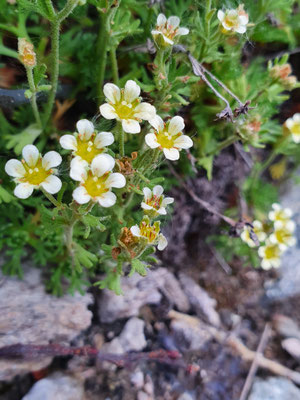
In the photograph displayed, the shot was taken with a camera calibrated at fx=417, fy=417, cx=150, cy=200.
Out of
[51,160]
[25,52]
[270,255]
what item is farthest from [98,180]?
[270,255]

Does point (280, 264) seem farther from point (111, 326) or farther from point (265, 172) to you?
point (111, 326)

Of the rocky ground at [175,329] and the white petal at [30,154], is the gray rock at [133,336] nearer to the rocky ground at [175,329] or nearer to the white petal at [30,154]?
the rocky ground at [175,329]

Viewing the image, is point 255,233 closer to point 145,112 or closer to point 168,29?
point 145,112

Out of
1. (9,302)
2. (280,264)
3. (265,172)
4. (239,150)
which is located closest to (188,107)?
(239,150)

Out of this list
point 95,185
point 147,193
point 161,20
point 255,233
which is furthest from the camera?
point 255,233

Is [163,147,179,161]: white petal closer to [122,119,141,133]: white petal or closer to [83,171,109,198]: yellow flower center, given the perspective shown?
[122,119,141,133]: white petal

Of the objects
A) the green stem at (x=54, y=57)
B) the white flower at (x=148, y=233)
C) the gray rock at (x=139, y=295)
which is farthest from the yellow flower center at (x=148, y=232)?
the green stem at (x=54, y=57)
